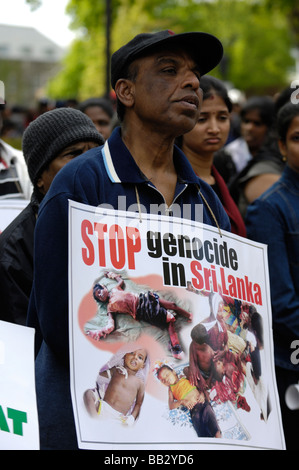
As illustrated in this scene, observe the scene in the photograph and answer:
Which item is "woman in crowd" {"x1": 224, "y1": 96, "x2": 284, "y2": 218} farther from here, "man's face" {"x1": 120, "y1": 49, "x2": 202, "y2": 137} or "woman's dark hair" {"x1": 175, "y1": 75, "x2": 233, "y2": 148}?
"man's face" {"x1": 120, "y1": 49, "x2": 202, "y2": 137}

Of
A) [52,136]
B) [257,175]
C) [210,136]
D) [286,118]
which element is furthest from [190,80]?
[257,175]

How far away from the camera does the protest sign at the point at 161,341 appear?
2.29 m

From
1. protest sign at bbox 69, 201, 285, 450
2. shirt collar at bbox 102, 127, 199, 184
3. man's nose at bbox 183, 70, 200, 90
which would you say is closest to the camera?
protest sign at bbox 69, 201, 285, 450

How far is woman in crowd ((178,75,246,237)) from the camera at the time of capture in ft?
14.2

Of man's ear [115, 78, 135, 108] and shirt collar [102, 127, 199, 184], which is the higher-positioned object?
man's ear [115, 78, 135, 108]

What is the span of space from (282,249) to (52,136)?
3.89 feet

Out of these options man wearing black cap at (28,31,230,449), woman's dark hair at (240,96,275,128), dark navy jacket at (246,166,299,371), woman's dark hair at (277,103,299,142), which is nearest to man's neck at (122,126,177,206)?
man wearing black cap at (28,31,230,449)

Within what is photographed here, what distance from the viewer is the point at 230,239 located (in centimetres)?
270

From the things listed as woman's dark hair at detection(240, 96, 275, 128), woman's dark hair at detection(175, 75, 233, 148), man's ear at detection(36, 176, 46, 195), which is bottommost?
man's ear at detection(36, 176, 46, 195)

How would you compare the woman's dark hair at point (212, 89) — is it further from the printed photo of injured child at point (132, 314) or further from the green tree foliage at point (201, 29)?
the green tree foliage at point (201, 29)

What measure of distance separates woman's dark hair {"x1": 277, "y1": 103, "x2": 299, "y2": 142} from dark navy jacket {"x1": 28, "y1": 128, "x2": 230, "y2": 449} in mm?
1803

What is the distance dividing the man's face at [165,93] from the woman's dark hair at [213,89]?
1915mm
